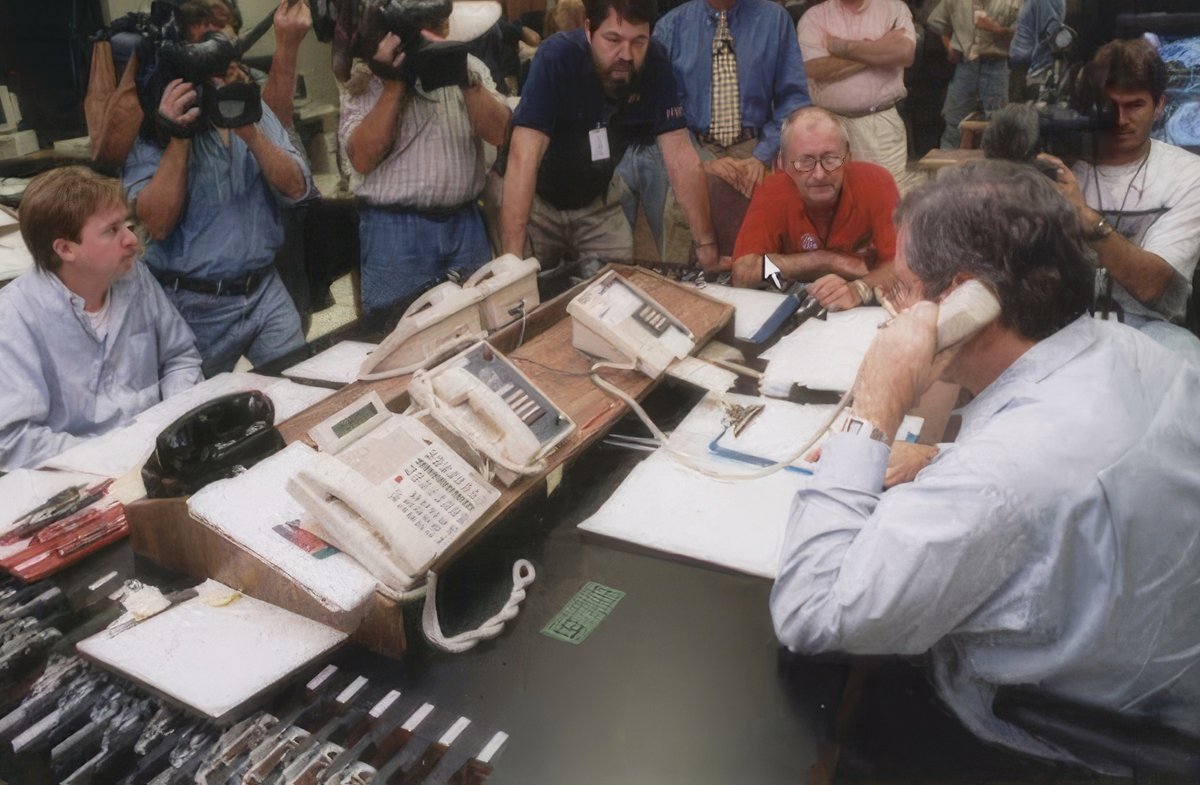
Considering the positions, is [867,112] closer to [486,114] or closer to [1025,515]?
[486,114]

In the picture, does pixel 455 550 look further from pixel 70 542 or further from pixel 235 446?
pixel 70 542

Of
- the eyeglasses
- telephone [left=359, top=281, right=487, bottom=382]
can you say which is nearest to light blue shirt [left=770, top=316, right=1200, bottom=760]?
telephone [left=359, top=281, right=487, bottom=382]

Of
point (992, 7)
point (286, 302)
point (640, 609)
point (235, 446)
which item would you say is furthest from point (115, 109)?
point (992, 7)

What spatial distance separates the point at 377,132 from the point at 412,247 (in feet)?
1.21

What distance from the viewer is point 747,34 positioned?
289cm

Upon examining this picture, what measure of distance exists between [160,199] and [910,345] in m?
2.07

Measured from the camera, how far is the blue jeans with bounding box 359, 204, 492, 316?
2.97 m

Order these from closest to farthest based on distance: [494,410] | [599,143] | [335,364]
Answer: [494,410] → [335,364] → [599,143]

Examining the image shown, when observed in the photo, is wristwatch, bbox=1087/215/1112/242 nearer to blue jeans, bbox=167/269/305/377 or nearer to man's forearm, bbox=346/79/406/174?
man's forearm, bbox=346/79/406/174

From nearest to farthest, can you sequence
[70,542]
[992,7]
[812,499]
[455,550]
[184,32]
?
[812,499] → [455,550] → [70,542] → [992,7] → [184,32]

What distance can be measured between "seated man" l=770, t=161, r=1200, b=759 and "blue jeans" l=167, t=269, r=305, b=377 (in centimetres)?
188

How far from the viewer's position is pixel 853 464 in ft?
4.06

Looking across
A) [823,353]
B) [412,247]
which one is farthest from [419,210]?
[823,353]

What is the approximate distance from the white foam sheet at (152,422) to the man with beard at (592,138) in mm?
1060
